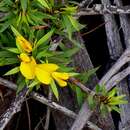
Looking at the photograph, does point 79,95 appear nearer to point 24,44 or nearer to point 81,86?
point 81,86

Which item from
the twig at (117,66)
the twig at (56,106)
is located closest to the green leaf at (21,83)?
the twig at (56,106)

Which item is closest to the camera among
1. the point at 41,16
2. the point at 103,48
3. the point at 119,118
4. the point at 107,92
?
the point at 41,16

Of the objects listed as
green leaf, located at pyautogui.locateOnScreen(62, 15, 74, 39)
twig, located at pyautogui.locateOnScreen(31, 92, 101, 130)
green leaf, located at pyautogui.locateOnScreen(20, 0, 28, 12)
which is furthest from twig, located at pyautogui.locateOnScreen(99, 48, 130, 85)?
green leaf, located at pyautogui.locateOnScreen(20, 0, 28, 12)

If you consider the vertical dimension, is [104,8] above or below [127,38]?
above

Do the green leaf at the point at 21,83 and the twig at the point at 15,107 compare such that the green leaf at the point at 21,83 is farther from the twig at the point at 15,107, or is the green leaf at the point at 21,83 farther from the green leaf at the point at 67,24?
the green leaf at the point at 67,24

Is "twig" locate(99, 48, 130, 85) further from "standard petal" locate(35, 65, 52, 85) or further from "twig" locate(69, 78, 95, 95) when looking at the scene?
"standard petal" locate(35, 65, 52, 85)

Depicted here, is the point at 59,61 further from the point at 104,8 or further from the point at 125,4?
the point at 125,4

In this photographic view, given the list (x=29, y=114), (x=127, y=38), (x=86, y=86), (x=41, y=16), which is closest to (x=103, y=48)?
(x=127, y=38)
